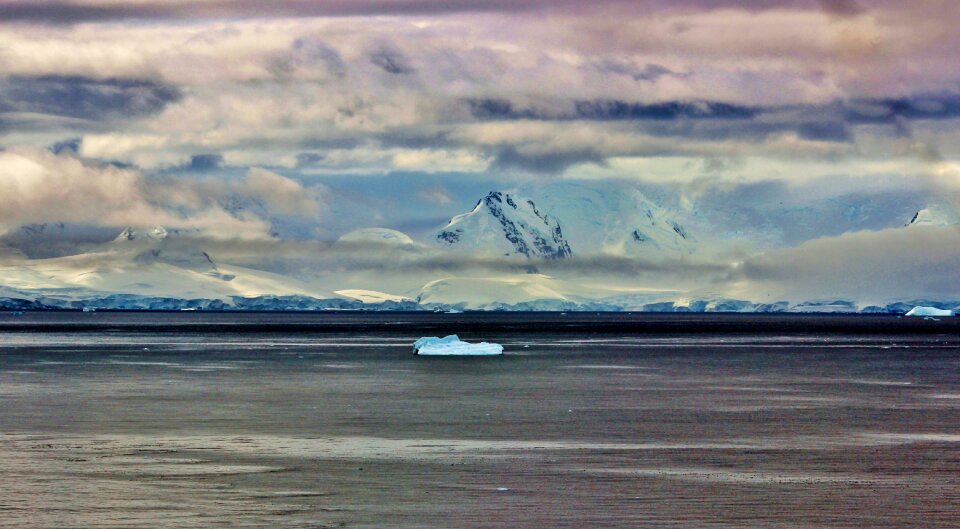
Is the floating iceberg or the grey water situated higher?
the floating iceberg

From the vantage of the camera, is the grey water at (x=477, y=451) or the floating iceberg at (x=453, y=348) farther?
the floating iceberg at (x=453, y=348)

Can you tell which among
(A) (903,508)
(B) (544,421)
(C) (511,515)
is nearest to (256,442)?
(B) (544,421)

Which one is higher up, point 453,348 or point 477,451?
point 453,348

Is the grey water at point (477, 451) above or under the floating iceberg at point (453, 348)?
under

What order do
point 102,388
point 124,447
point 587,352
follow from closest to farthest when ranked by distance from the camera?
point 124,447
point 102,388
point 587,352

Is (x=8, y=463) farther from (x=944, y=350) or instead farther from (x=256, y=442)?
(x=944, y=350)
